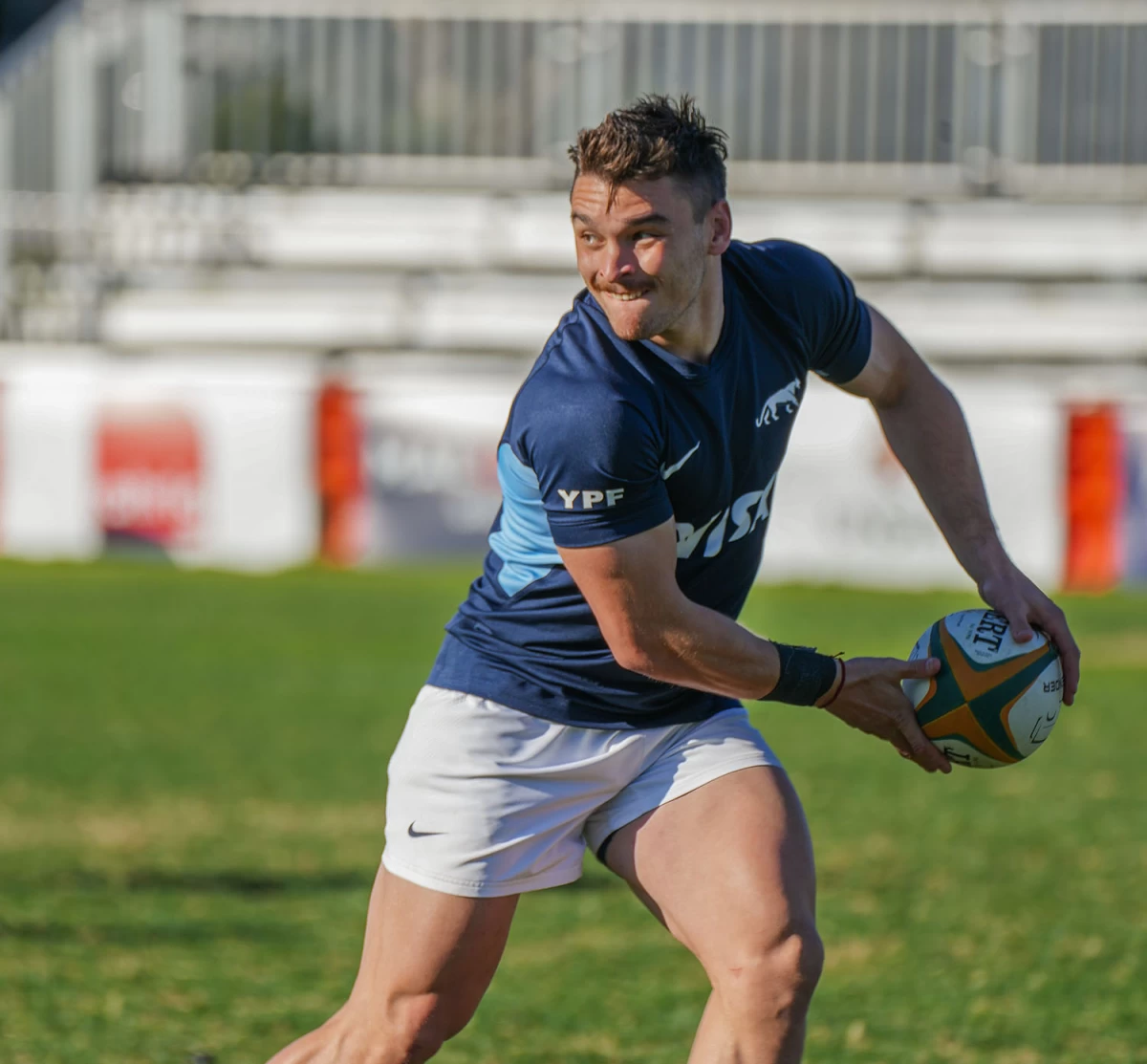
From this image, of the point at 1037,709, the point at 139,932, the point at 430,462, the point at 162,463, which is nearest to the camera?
the point at 1037,709

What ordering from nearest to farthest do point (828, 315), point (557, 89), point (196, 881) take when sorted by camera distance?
point (828, 315)
point (196, 881)
point (557, 89)

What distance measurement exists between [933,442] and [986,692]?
2.13ft

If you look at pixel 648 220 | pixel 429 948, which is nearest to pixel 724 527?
pixel 648 220

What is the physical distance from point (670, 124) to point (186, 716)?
7218mm

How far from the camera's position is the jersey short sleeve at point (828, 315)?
3.75 metres

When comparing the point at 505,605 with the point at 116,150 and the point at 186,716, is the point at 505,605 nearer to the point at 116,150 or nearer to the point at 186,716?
the point at 186,716

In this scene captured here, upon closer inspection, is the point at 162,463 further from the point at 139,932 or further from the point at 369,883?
the point at 139,932

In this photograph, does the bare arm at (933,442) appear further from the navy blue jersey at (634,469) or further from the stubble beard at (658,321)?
the stubble beard at (658,321)

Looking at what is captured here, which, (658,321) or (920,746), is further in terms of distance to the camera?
(920,746)

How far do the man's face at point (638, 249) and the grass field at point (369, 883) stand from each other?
2.35 metres

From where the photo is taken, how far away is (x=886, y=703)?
11.5 ft

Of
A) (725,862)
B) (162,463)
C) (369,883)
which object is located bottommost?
(369,883)

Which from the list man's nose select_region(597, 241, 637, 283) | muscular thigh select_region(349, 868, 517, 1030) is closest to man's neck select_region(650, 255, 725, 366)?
man's nose select_region(597, 241, 637, 283)

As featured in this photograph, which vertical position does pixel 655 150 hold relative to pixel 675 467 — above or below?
above
